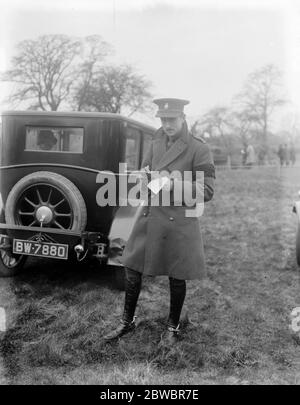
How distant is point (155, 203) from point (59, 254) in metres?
1.33

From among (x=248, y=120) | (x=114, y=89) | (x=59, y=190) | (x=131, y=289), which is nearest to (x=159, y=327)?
(x=131, y=289)

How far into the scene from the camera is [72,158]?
4.29 meters

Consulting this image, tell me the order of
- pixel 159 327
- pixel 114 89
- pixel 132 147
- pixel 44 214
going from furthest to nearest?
1. pixel 114 89
2. pixel 132 147
3. pixel 44 214
4. pixel 159 327

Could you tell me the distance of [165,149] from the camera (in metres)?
3.18

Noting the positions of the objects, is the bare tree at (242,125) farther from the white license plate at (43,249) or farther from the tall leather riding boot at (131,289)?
the tall leather riding boot at (131,289)

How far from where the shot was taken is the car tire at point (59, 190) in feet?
13.2

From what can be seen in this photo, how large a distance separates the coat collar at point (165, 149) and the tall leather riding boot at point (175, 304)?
2.77 feet

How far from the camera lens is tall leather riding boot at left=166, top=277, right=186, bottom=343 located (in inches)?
125

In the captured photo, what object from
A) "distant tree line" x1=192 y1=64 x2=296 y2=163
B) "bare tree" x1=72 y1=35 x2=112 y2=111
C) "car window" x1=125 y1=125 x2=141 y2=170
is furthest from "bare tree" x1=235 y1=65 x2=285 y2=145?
"car window" x1=125 y1=125 x2=141 y2=170

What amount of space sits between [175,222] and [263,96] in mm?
18518

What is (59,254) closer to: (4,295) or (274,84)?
(4,295)

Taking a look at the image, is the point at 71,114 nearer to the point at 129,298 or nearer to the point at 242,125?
the point at 129,298

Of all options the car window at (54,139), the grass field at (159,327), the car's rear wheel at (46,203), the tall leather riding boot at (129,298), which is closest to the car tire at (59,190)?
the car's rear wheel at (46,203)

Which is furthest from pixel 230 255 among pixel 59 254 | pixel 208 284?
pixel 59 254
